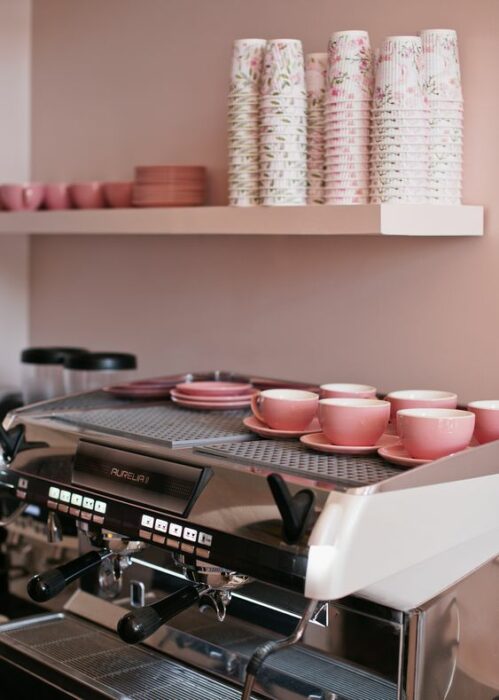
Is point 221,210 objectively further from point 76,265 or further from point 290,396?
point 76,265

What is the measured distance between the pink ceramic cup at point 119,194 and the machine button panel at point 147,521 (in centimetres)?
93

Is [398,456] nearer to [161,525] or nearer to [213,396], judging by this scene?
[161,525]

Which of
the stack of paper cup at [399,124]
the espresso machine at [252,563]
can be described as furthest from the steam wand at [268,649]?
the stack of paper cup at [399,124]

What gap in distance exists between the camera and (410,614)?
1.08m

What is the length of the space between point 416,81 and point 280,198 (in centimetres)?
26

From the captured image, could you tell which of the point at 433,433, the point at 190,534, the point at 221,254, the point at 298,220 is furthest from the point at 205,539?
the point at 221,254

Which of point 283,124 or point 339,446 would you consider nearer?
point 339,446

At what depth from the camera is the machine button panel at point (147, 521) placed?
45.6 inches

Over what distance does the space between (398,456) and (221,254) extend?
926 millimetres

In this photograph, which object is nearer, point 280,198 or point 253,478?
point 253,478

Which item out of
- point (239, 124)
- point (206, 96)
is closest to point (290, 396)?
point (239, 124)

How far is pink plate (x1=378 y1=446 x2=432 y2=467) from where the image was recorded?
1.11 meters

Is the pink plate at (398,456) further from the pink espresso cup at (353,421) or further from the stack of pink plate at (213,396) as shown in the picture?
the stack of pink plate at (213,396)

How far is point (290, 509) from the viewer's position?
100 centimetres
